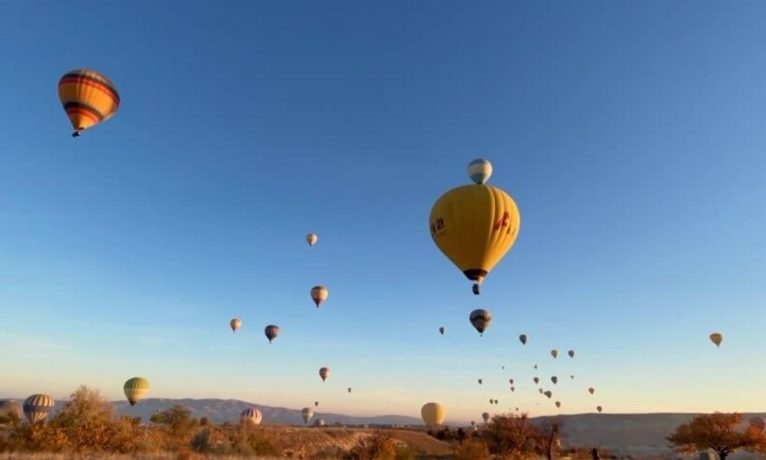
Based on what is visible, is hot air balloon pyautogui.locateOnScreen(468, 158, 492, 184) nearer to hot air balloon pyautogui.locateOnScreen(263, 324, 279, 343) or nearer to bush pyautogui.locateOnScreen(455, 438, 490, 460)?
bush pyautogui.locateOnScreen(455, 438, 490, 460)

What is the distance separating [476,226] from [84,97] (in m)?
28.7

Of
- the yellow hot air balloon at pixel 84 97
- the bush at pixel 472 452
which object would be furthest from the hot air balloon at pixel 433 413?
the yellow hot air balloon at pixel 84 97

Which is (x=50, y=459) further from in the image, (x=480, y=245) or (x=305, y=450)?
(x=305, y=450)

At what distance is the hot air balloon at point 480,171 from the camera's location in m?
33.3

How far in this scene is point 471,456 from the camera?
139 feet

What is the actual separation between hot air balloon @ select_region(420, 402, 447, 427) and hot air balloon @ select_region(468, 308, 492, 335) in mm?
13048

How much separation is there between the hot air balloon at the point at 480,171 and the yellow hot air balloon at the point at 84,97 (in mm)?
26873

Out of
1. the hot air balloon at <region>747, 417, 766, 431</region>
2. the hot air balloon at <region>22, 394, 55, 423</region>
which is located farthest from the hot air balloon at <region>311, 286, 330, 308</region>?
the hot air balloon at <region>747, 417, 766, 431</region>

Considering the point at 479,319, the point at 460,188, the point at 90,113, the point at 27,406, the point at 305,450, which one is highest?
the point at 90,113

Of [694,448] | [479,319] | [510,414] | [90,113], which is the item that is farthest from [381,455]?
[694,448]

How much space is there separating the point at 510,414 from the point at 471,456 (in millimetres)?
11441

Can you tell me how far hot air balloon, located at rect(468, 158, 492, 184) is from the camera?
33322 millimetres

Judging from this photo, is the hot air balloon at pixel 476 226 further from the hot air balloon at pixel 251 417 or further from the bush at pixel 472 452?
the hot air balloon at pixel 251 417

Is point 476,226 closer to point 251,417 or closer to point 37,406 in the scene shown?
point 251,417
